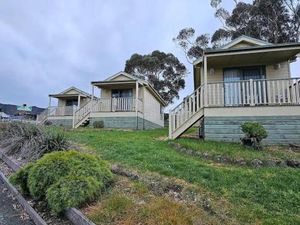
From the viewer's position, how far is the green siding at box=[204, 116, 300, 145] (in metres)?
8.70

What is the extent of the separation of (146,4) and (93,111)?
26.8 ft

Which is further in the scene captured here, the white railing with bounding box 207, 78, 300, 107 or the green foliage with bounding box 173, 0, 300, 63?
the green foliage with bounding box 173, 0, 300, 63

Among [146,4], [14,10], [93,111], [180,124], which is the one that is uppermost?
[146,4]

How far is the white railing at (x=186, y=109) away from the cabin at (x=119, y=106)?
7.59m

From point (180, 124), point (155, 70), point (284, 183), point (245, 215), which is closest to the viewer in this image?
point (245, 215)

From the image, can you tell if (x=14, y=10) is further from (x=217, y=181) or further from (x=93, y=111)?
(x=217, y=181)

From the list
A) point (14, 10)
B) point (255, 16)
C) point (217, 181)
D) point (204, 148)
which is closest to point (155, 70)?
point (255, 16)

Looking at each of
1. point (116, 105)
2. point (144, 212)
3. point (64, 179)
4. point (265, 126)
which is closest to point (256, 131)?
point (265, 126)

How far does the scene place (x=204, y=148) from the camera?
7582 millimetres

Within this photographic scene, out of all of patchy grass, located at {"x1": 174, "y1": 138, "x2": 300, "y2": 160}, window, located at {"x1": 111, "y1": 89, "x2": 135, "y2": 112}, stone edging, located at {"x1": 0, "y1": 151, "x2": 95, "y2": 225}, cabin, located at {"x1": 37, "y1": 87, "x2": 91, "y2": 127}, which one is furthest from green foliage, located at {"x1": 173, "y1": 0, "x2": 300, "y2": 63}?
stone edging, located at {"x1": 0, "y1": 151, "x2": 95, "y2": 225}

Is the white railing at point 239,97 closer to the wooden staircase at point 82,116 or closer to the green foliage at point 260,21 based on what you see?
the wooden staircase at point 82,116

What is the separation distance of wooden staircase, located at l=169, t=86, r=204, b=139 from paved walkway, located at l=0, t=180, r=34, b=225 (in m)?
6.25

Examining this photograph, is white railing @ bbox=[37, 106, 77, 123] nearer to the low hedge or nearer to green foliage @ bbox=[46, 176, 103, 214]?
the low hedge

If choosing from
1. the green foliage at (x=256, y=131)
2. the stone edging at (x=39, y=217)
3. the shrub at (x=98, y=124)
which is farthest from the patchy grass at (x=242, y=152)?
the shrub at (x=98, y=124)
